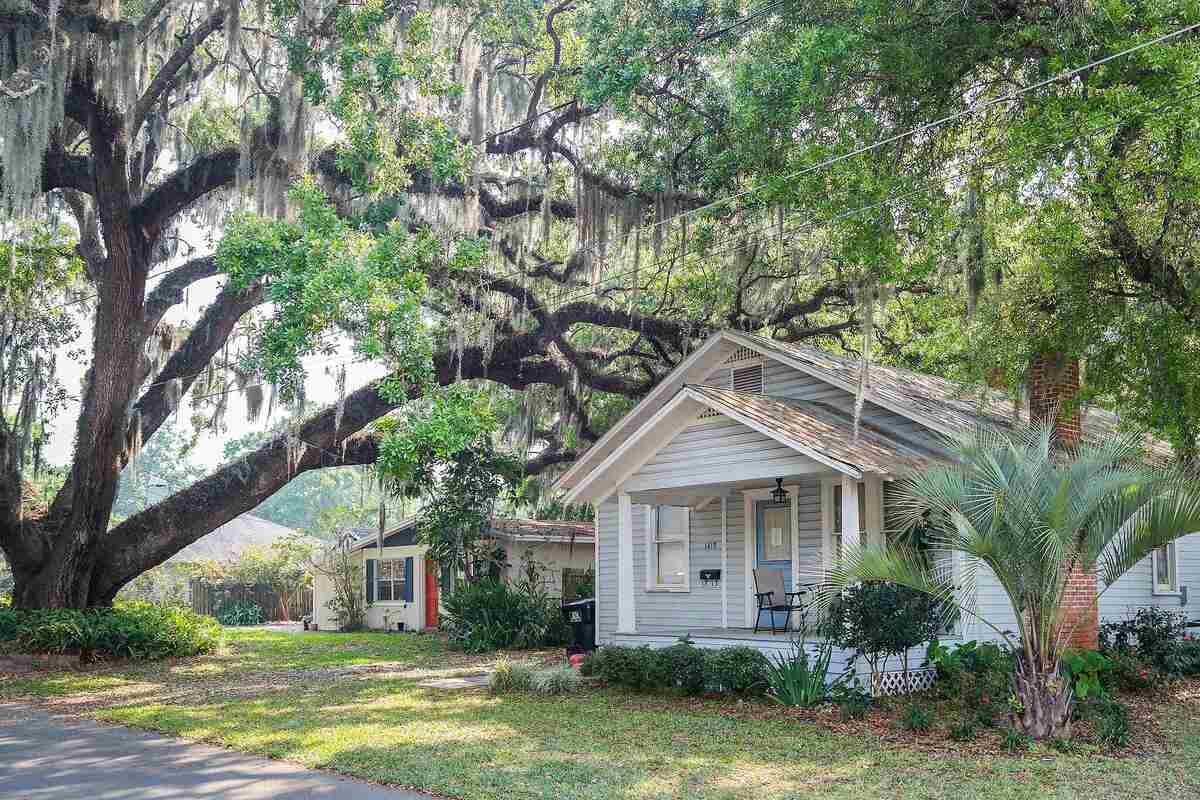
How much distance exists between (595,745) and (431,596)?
63.9ft

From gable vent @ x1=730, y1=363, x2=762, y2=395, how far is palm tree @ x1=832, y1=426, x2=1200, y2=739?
688 centimetres

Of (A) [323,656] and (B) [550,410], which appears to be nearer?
(A) [323,656]

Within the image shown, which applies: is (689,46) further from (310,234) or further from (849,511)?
(849,511)

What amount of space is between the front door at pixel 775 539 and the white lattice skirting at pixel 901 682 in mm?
2792

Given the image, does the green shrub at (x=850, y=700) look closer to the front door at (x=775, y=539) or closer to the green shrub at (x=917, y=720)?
the green shrub at (x=917, y=720)

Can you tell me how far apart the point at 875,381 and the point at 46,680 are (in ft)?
40.8

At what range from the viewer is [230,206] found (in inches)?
682

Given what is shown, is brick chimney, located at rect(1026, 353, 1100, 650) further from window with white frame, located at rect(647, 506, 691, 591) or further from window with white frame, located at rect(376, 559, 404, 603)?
window with white frame, located at rect(376, 559, 404, 603)

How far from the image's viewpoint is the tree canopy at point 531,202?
39.5 ft

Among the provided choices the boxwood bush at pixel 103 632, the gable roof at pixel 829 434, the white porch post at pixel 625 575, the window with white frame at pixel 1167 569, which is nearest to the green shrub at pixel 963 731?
the gable roof at pixel 829 434

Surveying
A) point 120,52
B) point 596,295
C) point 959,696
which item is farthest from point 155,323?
point 959,696

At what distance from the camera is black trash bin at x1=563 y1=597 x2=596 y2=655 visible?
19.0 meters

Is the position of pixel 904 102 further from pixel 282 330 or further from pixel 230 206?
pixel 230 206

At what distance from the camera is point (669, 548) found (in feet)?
57.8
